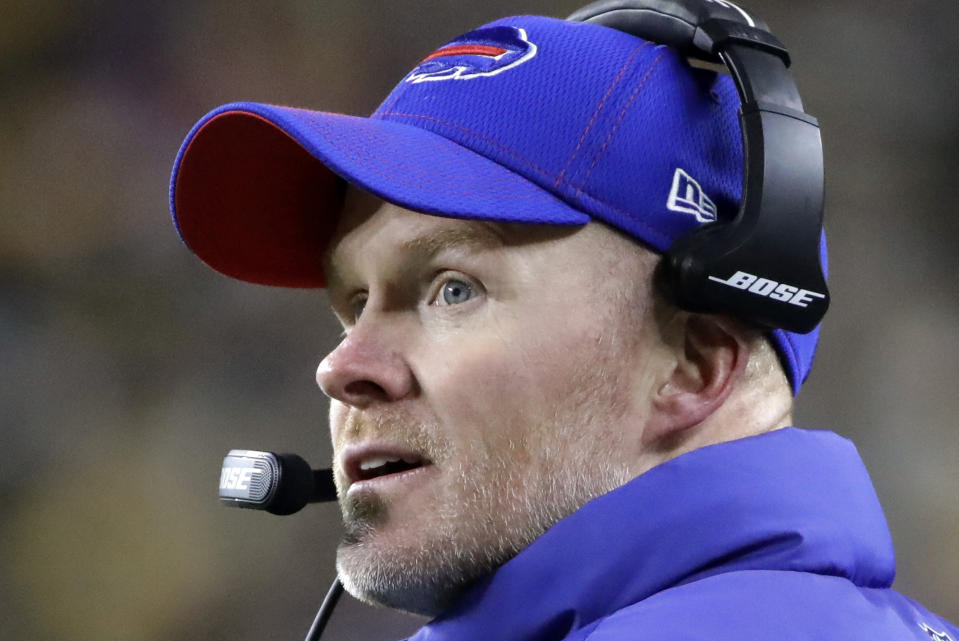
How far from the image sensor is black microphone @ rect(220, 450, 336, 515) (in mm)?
811

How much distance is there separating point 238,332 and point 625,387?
3.82 ft

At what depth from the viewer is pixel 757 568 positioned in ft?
2.18

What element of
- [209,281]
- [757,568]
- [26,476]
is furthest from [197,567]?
[757,568]

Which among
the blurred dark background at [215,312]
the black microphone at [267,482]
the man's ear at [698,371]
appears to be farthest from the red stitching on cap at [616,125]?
the blurred dark background at [215,312]

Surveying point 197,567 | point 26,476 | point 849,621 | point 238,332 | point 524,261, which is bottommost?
point 197,567

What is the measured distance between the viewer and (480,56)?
82cm

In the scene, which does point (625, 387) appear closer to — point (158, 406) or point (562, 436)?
point (562, 436)

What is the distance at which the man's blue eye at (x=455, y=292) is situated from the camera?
2.54 ft

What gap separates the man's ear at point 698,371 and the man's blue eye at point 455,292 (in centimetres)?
14

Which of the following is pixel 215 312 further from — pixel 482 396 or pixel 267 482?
pixel 482 396

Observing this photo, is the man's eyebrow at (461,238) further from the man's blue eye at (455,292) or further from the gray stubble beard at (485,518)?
the gray stubble beard at (485,518)

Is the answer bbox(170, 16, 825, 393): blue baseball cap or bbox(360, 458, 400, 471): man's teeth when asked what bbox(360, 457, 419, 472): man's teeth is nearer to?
bbox(360, 458, 400, 471): man's teeth

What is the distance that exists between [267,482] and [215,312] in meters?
1.05

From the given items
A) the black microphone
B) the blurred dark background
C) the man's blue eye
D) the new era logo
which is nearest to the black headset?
the new era logo
